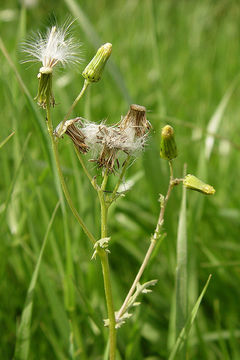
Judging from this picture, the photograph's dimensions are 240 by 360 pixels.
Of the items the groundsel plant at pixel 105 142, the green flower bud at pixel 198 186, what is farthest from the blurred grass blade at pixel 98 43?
the green flower bud at pixel 198 186

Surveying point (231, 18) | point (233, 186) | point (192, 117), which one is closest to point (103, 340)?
point (233, 186)

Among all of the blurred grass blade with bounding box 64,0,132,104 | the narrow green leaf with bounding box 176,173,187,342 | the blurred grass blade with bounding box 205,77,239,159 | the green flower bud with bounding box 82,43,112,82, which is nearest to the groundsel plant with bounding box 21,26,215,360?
the green flower bud with bounding box 82,43,112,82

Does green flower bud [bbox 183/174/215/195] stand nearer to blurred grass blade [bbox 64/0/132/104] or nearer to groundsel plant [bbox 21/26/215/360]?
groundsel plant [bbox 21/26/215/360]

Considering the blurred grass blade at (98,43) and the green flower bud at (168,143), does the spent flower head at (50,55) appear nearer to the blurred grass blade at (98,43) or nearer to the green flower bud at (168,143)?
the green flower bud at (168,143)

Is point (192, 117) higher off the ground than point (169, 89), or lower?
lower

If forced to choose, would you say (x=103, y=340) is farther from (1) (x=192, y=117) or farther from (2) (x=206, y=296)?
(1) (x=192, y=117)
